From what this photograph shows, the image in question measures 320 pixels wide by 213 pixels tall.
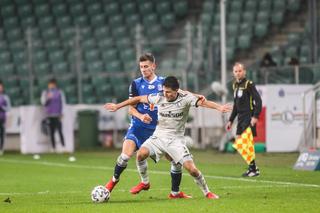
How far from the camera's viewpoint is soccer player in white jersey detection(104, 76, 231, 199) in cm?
1362

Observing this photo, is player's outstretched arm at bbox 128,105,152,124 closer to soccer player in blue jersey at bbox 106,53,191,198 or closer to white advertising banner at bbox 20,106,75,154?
soccer player in blue jersey at bbox 106,53,191,198

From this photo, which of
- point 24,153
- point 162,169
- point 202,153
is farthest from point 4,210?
point 24,153

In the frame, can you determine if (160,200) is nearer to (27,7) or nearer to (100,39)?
(100,39)

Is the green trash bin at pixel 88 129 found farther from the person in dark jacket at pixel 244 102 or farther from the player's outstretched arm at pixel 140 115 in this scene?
the player's outstretched arm at pixel 140 115

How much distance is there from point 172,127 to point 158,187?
8.77 ft

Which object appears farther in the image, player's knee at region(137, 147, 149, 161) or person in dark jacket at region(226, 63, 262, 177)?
person in dark jacket at region(226, 63, 262, 177)

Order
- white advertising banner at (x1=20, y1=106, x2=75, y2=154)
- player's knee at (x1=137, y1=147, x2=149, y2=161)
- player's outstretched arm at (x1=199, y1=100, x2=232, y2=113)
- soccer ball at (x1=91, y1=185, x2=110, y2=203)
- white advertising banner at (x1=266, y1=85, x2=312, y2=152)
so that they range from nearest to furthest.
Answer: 1. player's outstretched arm at (x1=199, y1=100, x2=232, y2=113)
2. soccer ball at (x1=91, y1=185, x2=110, y2=203)
3. player's knee at (x1=137, y1=147, x2=149, y2=161)
4. white advertising banner at (x1=266, y1=85, x2=312, y2=152)
5. white advertising banner at (x1=20, y1=106, x2=75, y2=154)

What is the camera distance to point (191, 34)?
98.6 ft

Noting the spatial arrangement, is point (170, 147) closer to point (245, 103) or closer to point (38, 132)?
point (245, 103)

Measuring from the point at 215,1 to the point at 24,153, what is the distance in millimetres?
10494

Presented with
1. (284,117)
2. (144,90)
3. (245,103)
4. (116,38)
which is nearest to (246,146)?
(245,103)

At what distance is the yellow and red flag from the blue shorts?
14.1 feet

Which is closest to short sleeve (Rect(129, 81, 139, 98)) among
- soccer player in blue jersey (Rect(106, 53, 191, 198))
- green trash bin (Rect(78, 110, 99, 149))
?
soccer player in blue jersey (Rect(106, 53, 191, 198))

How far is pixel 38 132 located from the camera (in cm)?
3064
